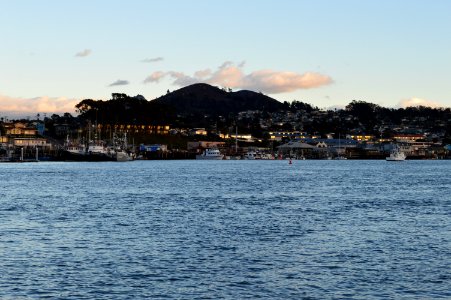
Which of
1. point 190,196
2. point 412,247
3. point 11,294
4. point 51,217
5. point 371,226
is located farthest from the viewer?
point 190,196

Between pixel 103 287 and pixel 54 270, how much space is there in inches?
177

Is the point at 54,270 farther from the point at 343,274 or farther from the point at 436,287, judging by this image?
the point at 436,287

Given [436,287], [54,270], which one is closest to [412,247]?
[436,287]

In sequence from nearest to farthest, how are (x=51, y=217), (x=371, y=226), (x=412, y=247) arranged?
(x=412, y=247) → (x=371, y=226) → (x=51, y=217)

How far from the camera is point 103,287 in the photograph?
29.8 meters

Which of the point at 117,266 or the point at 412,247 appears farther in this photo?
the point at 412,247

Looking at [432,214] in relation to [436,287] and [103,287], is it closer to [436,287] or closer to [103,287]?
[436,287]

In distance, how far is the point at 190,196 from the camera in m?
83.1

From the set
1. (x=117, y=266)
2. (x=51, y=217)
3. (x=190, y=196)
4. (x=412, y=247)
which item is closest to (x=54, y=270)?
(x=117, y=266)

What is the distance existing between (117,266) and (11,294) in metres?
6.84

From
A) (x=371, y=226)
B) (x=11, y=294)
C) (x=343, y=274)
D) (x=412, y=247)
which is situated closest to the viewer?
(x=11, y=294)

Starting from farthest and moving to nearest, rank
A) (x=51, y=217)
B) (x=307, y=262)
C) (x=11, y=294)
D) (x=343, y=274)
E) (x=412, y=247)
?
(x=51, y=217) → (x=412, y=247) → (x=307, y=262) → (x=343, y=274) → (x=11, y=294)

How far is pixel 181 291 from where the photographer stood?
95.8 feet

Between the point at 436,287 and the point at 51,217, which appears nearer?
the point at 436,287
